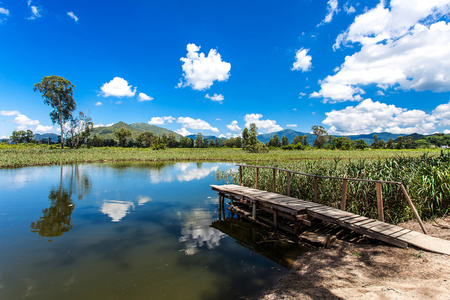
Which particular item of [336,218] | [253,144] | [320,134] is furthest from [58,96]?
[320,134]

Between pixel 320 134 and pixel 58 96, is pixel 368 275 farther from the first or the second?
pixel 320 134

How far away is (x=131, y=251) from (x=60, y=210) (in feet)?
22.9

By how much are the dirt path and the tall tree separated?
65234 millimetres

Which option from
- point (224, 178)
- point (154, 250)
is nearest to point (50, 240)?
point (154, 250)

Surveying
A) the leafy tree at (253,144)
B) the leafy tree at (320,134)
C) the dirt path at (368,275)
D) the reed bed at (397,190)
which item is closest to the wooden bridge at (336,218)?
the dirt path at (368,275)

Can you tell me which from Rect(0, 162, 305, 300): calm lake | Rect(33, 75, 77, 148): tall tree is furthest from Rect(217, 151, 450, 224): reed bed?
Rect(33, 75, 77, 148): tall tree

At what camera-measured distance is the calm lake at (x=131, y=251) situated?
5.17 m

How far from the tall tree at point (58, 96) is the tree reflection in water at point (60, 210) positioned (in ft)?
157

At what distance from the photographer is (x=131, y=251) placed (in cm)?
694

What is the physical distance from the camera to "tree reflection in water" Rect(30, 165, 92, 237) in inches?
344

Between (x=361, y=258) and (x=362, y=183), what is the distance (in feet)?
11.3

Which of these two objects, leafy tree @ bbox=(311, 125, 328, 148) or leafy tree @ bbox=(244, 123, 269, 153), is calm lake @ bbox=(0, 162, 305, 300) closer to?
leafy tree @ bbox=(244, 123, 269, 153)

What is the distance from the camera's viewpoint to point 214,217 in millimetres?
10539

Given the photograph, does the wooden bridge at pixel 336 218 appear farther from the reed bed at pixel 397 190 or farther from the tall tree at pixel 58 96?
the tall tree at pixel 58 96
